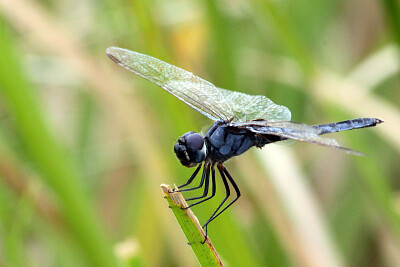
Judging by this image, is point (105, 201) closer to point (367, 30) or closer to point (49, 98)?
point (49, 98)

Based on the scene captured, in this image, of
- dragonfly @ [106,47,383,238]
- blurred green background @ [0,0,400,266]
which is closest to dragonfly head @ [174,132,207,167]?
dragonfly @ [106,47,383,238]

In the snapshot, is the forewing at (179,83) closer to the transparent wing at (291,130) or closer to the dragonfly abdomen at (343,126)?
the transparent wing at (291,130)

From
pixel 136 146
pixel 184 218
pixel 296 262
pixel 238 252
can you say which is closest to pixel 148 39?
pixel 136 146

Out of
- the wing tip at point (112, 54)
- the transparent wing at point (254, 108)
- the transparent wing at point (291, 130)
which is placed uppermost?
the wing tip at point (112, 54)

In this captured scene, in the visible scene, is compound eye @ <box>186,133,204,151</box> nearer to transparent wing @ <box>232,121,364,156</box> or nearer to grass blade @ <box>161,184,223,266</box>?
transparent wing @ <box>232,121,364,156</box>

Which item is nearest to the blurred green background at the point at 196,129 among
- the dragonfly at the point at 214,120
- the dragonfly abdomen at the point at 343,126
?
the dragonfly at the point at 214,120

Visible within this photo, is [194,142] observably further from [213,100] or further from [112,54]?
[112,54]

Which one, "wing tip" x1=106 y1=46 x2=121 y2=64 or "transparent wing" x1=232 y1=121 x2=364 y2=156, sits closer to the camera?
"transparent wing" x1=232 y1=121 x2=364 y2=156
